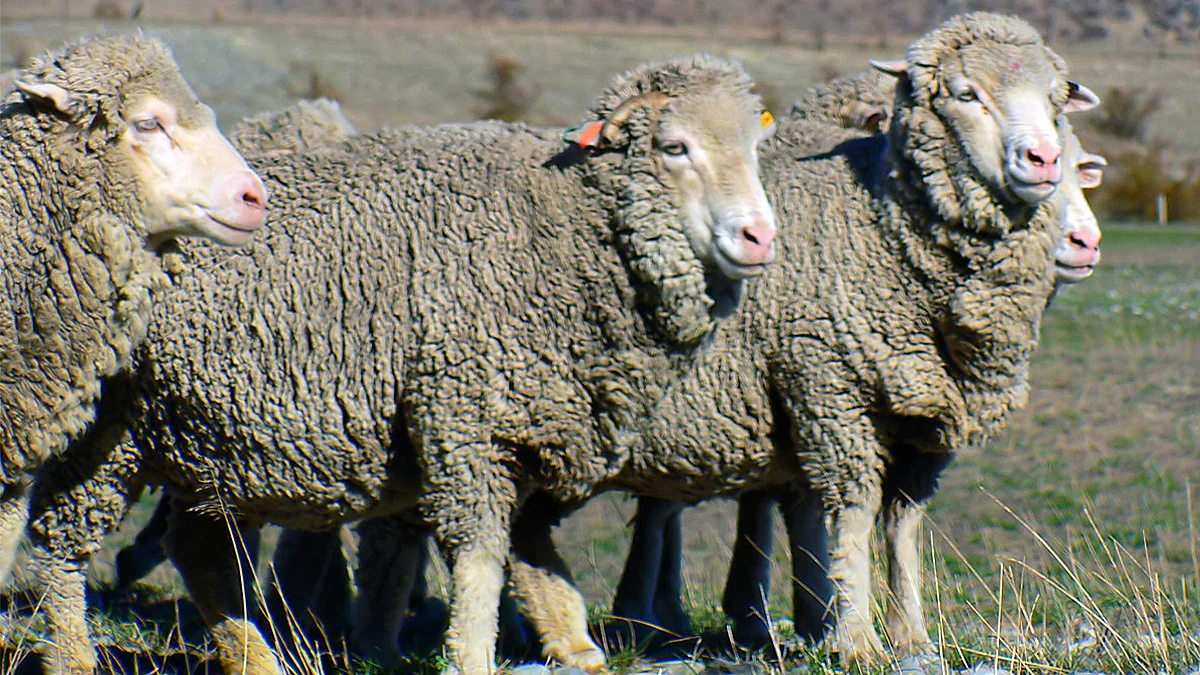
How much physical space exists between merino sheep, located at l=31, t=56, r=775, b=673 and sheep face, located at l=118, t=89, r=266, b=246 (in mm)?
869

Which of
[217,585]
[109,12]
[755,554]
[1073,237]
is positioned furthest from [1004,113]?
[109,12]

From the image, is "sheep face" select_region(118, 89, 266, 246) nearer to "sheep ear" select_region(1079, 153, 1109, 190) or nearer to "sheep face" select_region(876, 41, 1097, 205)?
"sheep face" select_region(876, 41, 1097, 205)

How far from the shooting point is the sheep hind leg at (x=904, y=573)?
5285 mm

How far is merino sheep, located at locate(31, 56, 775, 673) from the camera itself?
4652 millimetres

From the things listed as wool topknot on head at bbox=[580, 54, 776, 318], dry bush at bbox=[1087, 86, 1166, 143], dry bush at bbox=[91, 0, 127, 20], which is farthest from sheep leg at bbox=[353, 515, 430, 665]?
dry bush at bbox=[1087, 86, 1166, 143]

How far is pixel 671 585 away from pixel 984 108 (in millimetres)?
2483

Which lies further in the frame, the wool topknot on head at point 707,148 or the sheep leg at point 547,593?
the sheep leg at point 547,593

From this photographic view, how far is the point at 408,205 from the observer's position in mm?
4887

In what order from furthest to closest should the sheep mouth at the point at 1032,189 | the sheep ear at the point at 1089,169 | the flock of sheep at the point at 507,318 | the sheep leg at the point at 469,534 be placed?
the sheep ear at the point at 1089,169 → the sheep mouth at the point at 1032,189 → the sheep leg at the point at 469,534 → the flock of sheep at the point at 507,318

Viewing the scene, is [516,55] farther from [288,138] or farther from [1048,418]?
[288,138]

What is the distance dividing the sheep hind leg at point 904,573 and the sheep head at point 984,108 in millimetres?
1075

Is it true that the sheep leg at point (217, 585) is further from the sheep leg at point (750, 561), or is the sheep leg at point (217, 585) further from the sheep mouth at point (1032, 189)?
the sheep mouth at point (1032, 189)

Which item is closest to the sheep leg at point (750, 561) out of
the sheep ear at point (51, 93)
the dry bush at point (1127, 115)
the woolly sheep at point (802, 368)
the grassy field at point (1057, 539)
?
the grassy field at point (1057, 539)

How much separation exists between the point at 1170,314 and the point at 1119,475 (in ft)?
22.1
